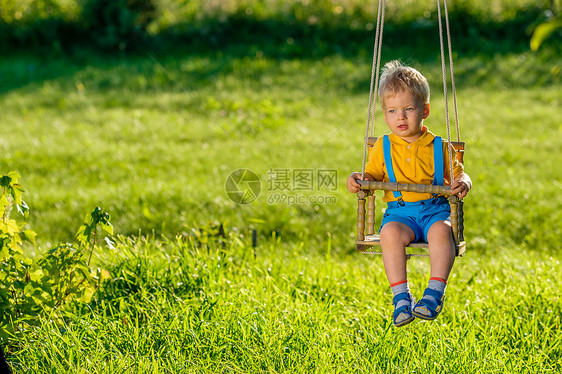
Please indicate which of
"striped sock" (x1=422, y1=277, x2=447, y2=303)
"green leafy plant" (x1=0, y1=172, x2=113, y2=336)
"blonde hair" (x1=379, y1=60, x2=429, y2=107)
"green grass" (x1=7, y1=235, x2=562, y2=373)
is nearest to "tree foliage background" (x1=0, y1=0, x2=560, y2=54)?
"green grass" (x1=7, y1=235, x2=562, y2=373)

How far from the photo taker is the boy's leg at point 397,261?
300 cm

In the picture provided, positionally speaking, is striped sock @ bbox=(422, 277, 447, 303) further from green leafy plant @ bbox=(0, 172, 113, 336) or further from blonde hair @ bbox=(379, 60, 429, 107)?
green leafy plant @ bbox=(0, 172, 113, 336)

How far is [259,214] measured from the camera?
6254 mm

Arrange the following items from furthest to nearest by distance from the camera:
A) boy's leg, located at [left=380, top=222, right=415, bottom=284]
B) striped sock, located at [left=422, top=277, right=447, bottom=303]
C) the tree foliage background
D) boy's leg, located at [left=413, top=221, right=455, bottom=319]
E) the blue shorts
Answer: the tree foliage background
the blue shorts
boy's leg, located at [left=380, top=222, right=415, bottom=284]
striped sock, located at [left=422, top=277, right=447, bottom=303]
boy's leg, located at [left=413, top=221, right=455, bottom=319]

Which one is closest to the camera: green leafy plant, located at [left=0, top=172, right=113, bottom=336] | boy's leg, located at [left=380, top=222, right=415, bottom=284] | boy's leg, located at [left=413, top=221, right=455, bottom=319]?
boy's leg, located at [left=413, top=221, right=455, bottom=319]

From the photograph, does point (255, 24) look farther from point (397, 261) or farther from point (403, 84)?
point (397, 261)

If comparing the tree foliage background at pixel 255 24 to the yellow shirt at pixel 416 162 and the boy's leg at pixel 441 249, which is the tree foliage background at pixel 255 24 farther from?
the boy's leg at pixel 441 249

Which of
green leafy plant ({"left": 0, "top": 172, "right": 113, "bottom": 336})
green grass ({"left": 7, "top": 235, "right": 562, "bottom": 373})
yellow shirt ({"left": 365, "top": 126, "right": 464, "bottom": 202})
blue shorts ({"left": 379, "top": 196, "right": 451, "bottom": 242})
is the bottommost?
green grass ({"left": 7, "top": 235, "right": 562, "bottom": 373})

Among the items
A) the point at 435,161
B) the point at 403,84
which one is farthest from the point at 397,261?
the point at 403,84

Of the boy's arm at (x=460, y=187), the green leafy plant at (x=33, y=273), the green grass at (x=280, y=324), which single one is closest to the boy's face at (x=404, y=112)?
the boy's arm at (x=460, y=187)

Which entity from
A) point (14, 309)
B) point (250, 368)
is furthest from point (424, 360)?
point (14, 309)

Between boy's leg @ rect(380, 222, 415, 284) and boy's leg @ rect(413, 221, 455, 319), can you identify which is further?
boy's leg @ rect(380, 222, 415, 284)

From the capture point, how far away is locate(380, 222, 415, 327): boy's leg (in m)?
3.00

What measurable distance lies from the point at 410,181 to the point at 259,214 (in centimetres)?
310
